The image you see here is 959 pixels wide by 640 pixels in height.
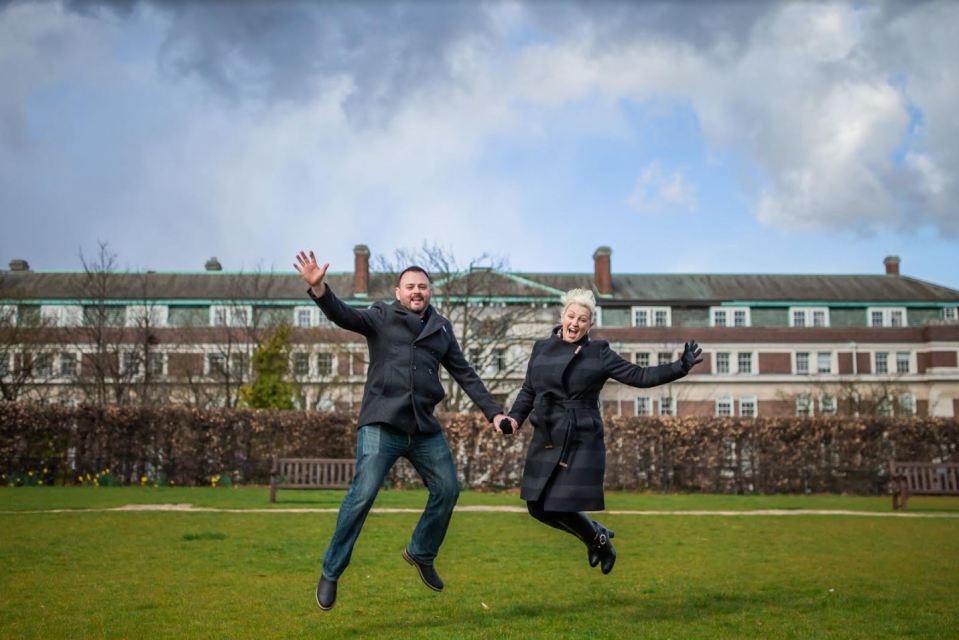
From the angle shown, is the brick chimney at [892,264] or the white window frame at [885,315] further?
the brick chimney at [892,264]

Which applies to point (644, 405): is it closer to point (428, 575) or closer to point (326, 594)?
point (428, 575)

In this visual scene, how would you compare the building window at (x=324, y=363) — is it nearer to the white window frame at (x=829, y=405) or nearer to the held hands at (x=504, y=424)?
the white window frame at (x=829, y=405)

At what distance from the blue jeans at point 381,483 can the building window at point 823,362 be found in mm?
63505

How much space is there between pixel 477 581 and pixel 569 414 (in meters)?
3.01

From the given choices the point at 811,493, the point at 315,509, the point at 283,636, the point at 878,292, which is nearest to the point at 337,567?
the point at 283,636

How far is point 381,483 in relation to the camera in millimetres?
6691

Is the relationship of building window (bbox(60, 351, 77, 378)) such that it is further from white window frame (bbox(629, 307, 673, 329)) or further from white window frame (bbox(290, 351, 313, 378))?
white window frame (bbox(629, 307, 673, 329))

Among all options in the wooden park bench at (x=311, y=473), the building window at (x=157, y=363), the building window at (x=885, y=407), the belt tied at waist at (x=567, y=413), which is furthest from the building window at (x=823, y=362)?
the belt tied at waist at (x=567, y=413)

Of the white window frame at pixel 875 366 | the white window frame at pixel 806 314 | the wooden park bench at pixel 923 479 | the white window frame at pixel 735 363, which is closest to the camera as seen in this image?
the wooden park bench at pixel 923 479

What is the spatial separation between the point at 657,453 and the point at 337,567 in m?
24.3

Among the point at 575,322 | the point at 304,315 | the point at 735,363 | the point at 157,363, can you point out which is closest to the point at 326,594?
the point at 575,322

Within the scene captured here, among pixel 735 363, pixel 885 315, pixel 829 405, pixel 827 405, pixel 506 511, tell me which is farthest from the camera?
pixel 885 315

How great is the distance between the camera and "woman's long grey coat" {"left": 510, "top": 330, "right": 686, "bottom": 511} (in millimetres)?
7270

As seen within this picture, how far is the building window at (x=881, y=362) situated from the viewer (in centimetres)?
6594
